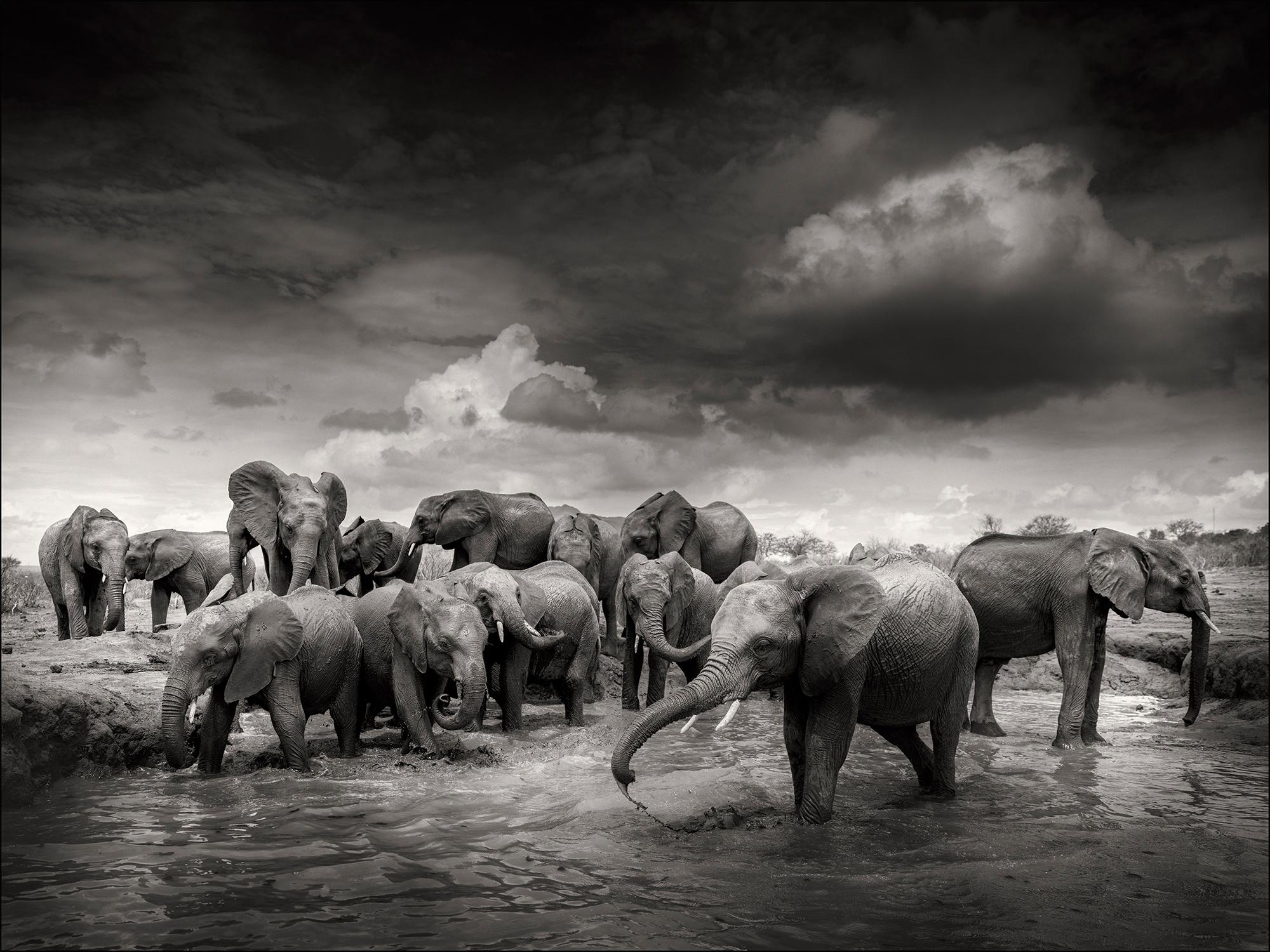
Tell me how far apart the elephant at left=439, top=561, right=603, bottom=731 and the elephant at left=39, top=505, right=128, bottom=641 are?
9650mm

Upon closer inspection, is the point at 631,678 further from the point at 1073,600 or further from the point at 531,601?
the point at 1073,600

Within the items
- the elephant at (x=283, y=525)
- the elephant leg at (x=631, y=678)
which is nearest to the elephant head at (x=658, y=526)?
the elephant leg at (x=631, y=678)

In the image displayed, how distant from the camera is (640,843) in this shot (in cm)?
747

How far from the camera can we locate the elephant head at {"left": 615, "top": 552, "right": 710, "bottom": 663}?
13.9m

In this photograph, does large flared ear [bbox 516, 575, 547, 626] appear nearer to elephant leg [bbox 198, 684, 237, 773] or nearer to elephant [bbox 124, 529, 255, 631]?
elephant leg [bbox 198, 684, 237, 773]

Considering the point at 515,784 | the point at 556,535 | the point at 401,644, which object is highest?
the point at 556,535

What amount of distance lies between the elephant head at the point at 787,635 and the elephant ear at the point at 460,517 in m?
12.5

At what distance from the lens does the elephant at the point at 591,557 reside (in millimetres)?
18438

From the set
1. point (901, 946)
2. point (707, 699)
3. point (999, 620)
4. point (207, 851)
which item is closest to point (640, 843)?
point (707, 699)

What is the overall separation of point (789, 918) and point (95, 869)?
4.73 metres

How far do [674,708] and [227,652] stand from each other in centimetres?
517

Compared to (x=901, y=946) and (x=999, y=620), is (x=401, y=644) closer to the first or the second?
(x=901, y=946)

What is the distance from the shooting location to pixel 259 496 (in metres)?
16.5

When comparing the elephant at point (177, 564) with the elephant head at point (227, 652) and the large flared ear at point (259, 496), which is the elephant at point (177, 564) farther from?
the elephant head at point (227, 652)
